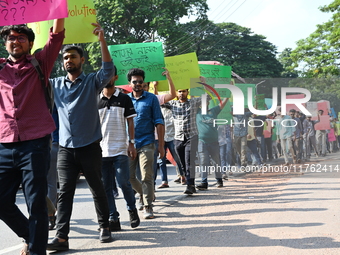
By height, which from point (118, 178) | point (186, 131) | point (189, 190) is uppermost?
point (186, 131)

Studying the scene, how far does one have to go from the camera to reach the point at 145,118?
6.73 metres

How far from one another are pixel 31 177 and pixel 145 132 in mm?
2852

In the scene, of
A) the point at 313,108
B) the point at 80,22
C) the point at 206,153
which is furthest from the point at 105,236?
the point at 313,108

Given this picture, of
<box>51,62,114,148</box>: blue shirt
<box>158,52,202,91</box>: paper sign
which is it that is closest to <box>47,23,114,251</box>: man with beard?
<box>51,62,114,148</box>: blue shirt

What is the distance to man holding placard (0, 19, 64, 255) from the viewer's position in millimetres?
3967

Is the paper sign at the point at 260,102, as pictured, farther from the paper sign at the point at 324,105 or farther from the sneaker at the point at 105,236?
the sneaker at the point at 105,236

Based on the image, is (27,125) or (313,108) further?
(313,108)

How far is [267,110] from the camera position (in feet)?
32.8

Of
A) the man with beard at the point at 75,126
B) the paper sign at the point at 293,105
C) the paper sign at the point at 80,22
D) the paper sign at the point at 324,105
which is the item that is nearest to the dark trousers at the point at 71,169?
the man with beard at the point at 75,126

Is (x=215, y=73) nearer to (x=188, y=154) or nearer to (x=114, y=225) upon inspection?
(x=188, y=154)

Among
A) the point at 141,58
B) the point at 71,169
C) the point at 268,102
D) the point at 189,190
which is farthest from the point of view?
the point at 268,102

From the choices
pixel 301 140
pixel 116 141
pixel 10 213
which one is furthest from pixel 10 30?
pixel 301 140

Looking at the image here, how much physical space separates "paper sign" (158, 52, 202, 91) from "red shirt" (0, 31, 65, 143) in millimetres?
4885

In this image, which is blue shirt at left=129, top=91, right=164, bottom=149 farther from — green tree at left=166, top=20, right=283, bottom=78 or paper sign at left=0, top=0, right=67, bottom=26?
green tree at left=166, top=20, right=283, bottom=78
